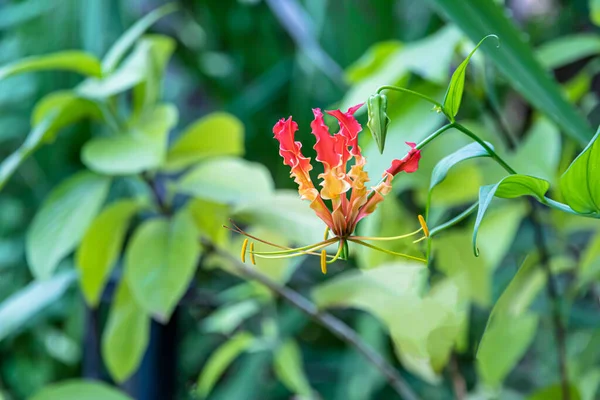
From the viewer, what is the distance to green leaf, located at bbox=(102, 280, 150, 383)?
60 centimetres

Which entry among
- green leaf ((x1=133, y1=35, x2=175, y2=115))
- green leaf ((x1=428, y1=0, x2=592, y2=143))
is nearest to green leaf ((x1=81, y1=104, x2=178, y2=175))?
green leaf ((x1=133, y1=35, x2=175, y2=115))

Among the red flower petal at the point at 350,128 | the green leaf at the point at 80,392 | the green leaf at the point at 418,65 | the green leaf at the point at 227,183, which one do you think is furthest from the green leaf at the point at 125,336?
the red flower petal at the point at 350,128

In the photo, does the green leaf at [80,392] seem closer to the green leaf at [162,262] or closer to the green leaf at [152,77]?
the green leaf at [162,262]

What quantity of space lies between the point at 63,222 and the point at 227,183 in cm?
15

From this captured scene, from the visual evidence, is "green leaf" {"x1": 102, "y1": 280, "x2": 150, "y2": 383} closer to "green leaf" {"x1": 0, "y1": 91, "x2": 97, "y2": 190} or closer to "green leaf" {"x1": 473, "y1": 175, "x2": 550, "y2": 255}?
"green leaf" {"x1": 0, "y1": 91, "x2": 97, "y2": 190}

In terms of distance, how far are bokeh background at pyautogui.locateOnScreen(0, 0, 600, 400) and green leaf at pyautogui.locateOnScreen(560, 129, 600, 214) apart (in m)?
0.29

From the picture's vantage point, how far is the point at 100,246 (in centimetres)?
59

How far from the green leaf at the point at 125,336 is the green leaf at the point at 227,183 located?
0.47 feet

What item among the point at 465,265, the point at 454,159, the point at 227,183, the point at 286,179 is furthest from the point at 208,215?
the point at 286,179

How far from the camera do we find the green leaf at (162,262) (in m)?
0.51

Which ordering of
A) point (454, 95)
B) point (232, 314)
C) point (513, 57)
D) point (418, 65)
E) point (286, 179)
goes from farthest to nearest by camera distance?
point (286, 179) < point (232, 314) < point (418, 65) < point (513, 57) < point (454, 95)

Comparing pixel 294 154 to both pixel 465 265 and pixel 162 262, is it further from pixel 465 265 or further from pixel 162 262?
pixel 465 265

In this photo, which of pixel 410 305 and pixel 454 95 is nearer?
pixel 454 95

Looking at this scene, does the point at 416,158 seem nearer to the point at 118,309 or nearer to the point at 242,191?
the point at 242,191
